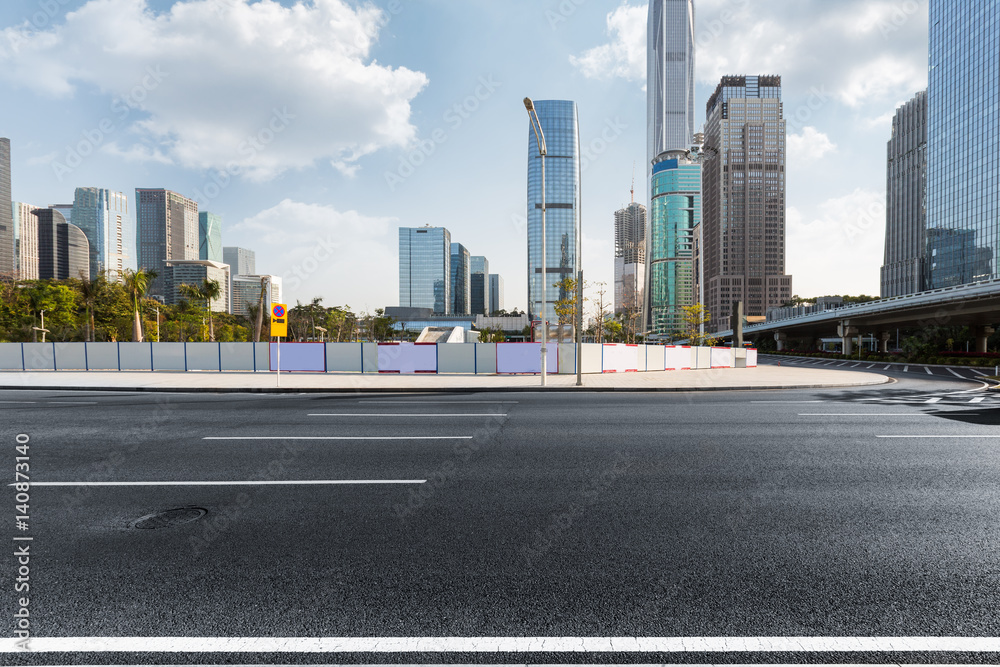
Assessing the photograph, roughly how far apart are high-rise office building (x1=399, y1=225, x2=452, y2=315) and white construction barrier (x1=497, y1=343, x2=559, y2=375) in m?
165

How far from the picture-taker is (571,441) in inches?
300

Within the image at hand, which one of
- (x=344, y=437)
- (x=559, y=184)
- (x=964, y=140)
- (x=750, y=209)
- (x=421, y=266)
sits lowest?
(x=344, y=437)

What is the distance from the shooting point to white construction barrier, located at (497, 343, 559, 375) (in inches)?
915

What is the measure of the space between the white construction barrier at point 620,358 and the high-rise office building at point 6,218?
166293 mm

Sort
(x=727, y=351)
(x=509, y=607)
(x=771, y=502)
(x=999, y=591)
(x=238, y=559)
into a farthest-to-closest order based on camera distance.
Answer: (x=727, y=351), (x=771, y=502), (x=238, y=559), (x=999, y=591), (x=509, y=607)

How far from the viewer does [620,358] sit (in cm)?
2527

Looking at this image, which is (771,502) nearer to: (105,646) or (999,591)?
(999,591)

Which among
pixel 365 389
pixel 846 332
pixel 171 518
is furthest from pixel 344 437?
pixel 846 332

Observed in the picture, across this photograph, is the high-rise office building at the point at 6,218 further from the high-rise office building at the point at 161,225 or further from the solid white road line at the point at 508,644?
the solid white road line at the point at 508,644

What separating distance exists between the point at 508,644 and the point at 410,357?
21.8 meters

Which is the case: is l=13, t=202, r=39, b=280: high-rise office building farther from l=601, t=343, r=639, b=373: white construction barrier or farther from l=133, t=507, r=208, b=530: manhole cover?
l=133, t=507, r=208, b=530: manhole cover

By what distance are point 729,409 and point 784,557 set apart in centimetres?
882

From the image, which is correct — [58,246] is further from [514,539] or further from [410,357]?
[514,539]

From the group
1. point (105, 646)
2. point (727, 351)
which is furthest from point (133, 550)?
point (727, 351)
